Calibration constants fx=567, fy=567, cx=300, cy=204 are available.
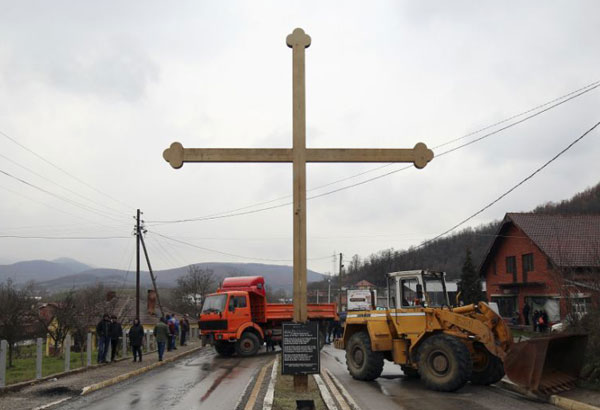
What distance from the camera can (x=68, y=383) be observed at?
13.5 meters

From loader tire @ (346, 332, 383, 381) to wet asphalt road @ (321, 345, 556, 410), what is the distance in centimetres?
22

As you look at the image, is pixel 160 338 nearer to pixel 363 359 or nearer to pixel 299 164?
pixel 363 359

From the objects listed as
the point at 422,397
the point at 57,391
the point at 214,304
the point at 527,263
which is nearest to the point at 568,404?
the point at 422,397

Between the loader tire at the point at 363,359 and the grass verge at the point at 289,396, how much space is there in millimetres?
2540

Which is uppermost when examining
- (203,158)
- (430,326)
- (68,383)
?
(203,158)

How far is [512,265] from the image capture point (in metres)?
40.3

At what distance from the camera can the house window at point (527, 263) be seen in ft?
123

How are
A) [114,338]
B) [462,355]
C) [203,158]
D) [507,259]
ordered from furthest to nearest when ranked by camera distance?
[507,259] < [114,338] < [462,355] < [203,158]

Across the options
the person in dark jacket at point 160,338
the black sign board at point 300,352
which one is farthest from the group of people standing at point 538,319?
the black sign board at point 300,352

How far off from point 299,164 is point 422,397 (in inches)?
214

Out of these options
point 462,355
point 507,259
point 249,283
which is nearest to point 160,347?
point 249,283

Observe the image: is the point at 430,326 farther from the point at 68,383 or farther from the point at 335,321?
the point at 335,321

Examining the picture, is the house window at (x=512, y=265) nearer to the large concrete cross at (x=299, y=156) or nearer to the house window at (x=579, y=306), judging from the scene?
the house window at (x=579, y=306)

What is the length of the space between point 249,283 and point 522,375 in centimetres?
1569
